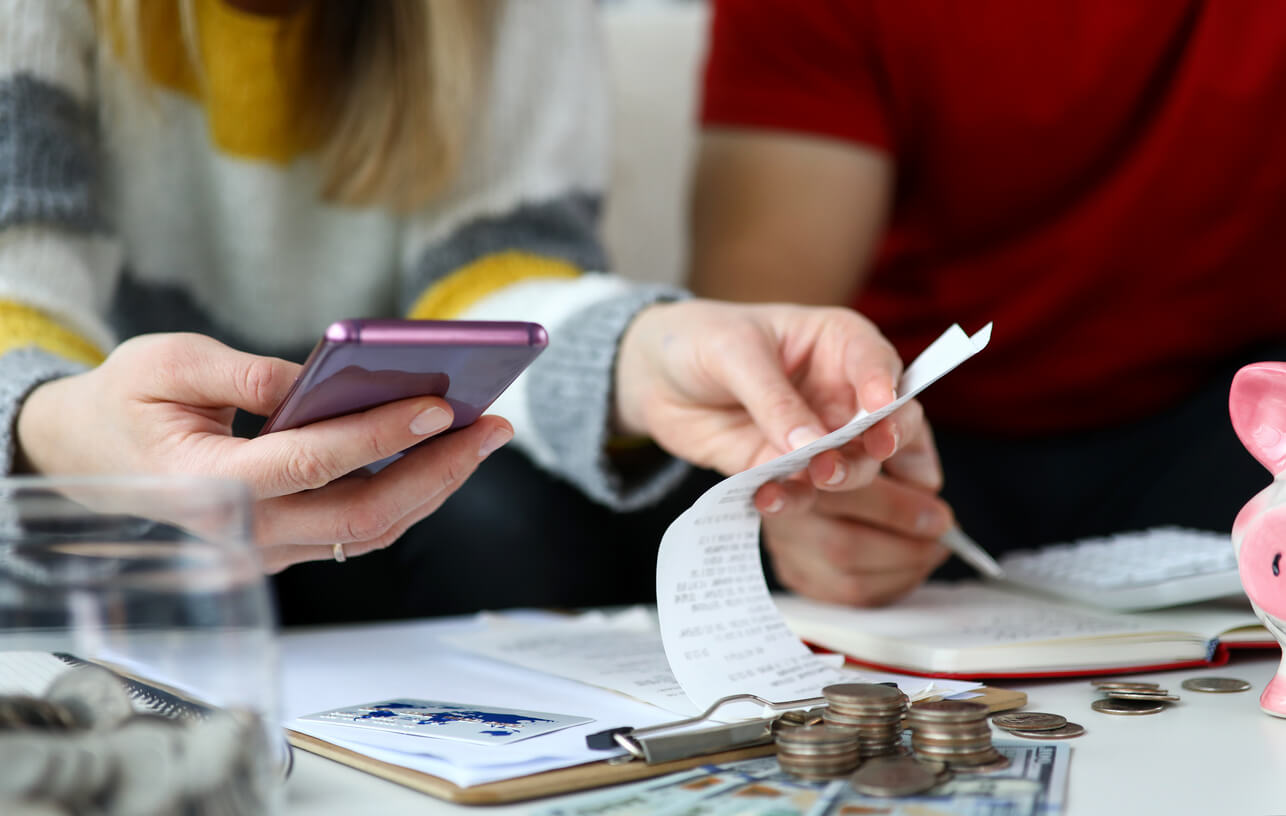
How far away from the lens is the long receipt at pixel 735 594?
0.49 m

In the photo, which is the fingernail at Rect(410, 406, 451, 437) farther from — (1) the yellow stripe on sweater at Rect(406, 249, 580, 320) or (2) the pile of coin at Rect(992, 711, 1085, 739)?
(1) the yellow stripe on sweater at Rect(406, 249, 580, 320)

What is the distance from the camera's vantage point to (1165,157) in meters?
1.04

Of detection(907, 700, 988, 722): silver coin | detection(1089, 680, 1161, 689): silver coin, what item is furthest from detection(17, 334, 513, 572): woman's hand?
detection(1089, 680, 1161, 689): silver coin

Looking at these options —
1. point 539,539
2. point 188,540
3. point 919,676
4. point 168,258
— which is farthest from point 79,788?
point 168,258

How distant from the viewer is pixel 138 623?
320 mm

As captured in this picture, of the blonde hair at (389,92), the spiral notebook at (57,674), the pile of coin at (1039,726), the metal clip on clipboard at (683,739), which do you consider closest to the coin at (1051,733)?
the pile of coin at (1039,726)

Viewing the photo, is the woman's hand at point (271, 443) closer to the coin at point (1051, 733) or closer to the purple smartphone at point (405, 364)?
the purple smartphone at point (405, 364)

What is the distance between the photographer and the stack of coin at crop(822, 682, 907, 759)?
1.38 feet

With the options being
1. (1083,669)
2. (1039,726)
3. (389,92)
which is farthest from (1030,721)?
(389,92)

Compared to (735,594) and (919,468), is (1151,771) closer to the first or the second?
(735,594)

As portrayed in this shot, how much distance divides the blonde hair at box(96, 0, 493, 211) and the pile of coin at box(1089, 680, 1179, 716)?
25.8 inches

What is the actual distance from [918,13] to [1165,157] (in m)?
0.27

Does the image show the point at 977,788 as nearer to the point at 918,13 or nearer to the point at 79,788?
the point at 79,788

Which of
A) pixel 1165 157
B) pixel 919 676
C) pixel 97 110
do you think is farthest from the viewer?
pixel 1165 157
